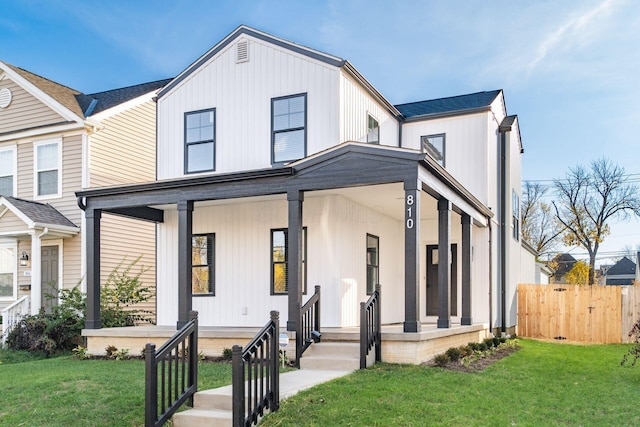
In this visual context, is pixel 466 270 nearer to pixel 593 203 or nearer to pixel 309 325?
pixel 309 325

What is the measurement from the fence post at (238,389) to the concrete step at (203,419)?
0.69ft

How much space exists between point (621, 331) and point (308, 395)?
1230 cm

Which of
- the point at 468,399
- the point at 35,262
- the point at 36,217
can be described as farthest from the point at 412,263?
the point at 36,217

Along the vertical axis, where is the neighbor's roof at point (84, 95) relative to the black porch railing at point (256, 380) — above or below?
above

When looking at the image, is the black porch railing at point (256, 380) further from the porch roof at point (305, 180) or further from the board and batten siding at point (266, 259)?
the board and batten siding at point (266, 259)

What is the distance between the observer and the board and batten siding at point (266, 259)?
1143cm

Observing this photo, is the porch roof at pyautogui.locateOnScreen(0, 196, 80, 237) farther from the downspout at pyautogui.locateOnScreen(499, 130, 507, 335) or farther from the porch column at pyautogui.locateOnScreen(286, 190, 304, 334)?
the downspout at pyautogui.locateOnScreen(499, 130, 507, 335)

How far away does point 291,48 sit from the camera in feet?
39.9

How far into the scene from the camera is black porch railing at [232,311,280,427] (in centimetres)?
592

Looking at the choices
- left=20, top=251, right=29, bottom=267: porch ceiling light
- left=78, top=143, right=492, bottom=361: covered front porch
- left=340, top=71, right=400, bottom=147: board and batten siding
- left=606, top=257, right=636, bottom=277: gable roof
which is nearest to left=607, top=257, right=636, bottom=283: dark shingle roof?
left=606, top=257, right=636, bottom=277: gable roof

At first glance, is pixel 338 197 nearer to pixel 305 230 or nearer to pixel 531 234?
pixel 305 230

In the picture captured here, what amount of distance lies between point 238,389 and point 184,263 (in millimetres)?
5314

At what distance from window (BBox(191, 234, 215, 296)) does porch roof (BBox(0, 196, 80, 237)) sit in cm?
406

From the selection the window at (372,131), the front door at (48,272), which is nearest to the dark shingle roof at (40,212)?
the front door at (48,272)
